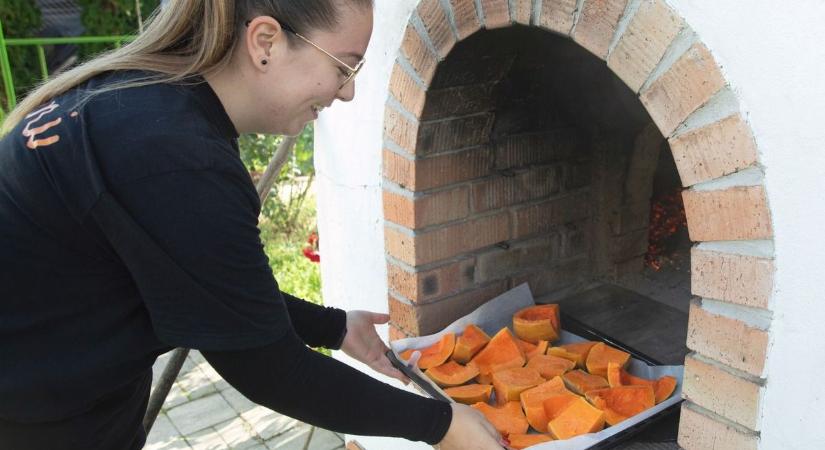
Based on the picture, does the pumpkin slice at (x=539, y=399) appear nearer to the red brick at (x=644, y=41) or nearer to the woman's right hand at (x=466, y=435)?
the woman's right hand at (x=466, y=435)

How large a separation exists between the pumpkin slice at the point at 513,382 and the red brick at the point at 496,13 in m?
0.95

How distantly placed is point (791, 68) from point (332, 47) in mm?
773

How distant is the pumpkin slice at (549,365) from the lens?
1.97m

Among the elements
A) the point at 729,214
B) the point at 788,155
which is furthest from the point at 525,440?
the point at 788,155

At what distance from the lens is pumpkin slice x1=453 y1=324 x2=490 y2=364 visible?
6.73 ft

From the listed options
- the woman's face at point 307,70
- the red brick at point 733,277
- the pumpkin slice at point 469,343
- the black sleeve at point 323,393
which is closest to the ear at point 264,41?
the woman's face at point 307,70

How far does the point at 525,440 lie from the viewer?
5.66 feet

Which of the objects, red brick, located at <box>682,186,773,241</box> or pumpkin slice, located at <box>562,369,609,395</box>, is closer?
red brick, located at <box>682,186,773,241</box>

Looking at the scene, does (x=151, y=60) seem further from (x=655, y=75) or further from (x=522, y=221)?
(x=522, y=221)

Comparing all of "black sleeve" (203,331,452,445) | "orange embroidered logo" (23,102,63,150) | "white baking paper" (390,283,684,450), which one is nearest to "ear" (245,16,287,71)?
"orange embroidered logo" (23,102,63,150)

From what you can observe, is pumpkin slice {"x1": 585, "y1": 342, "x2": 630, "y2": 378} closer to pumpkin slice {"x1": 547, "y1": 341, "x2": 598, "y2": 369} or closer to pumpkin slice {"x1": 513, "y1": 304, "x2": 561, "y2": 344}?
pumpkin slice {"x1": 547, "y1": 341, "x2": 598, "y2": 369}

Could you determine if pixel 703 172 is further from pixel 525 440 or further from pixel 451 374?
pixel 451 374

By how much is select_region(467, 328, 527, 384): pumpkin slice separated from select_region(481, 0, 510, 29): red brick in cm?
90

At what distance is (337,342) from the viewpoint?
1.86 meters
